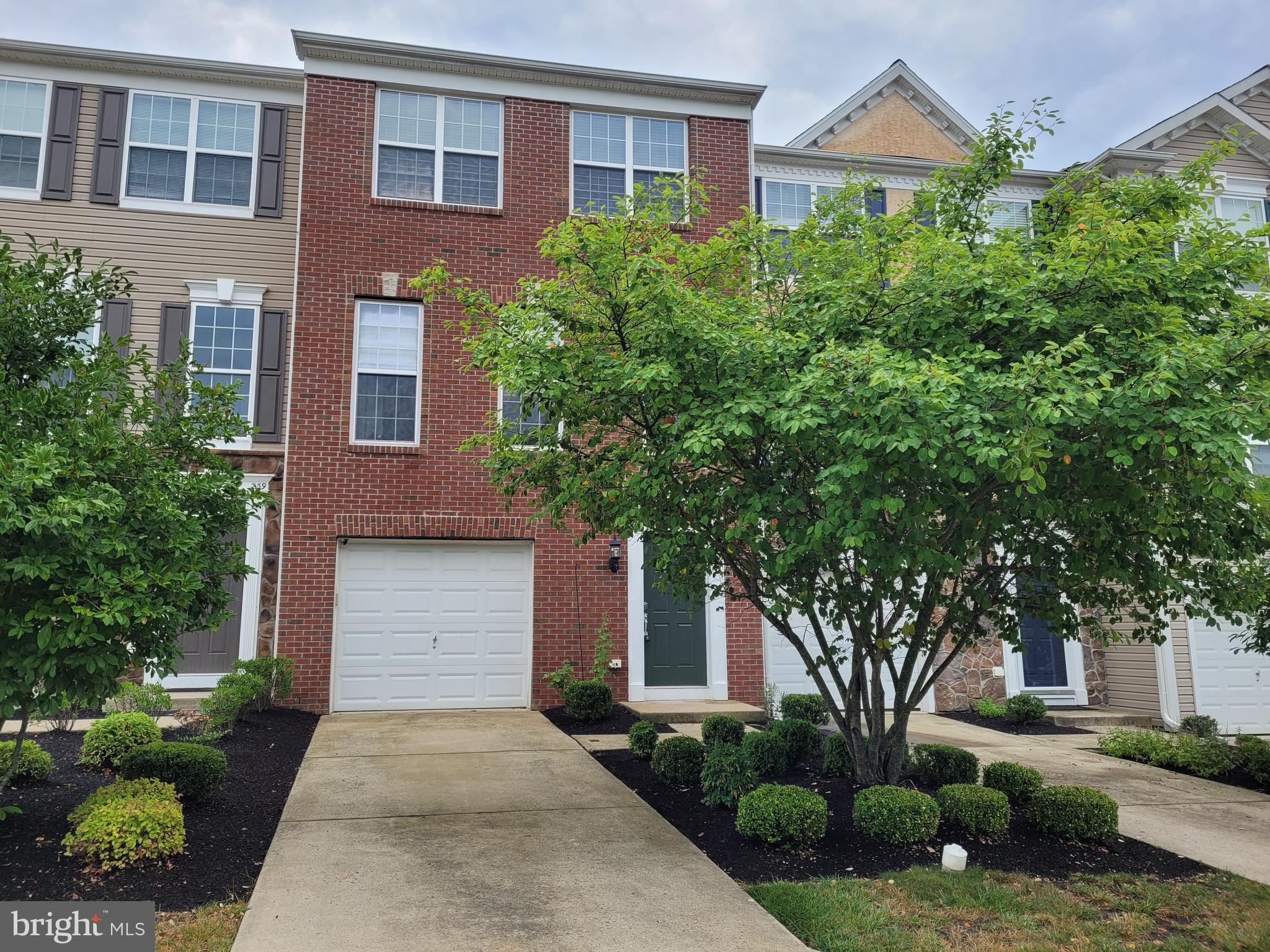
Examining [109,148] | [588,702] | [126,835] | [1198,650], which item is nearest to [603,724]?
[588,702]

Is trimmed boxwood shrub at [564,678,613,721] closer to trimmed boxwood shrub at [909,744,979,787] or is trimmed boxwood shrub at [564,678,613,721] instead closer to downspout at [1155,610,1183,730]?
trimmed boxwood shrub at [909,744,979,787]

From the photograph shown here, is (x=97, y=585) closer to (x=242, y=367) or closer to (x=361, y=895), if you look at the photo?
(x=361, y=895)

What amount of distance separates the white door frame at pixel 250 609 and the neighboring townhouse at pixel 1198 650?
11776 mm

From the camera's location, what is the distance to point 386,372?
40.2 ft

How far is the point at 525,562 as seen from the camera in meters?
12.5

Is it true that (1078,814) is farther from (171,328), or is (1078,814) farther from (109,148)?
(109,148)

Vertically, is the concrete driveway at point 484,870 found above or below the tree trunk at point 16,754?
below

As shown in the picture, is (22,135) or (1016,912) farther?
(22,135)

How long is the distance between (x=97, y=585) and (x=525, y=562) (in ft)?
26.3

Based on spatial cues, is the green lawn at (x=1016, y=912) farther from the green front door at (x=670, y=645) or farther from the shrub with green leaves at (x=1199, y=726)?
the shrub with green leaves at (x=1199, y=726)

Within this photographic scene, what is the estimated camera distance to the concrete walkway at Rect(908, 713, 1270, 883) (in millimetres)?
6320

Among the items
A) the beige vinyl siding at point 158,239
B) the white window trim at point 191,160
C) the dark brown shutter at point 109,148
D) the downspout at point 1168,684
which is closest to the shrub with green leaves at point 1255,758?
the downspout at point 1168,684

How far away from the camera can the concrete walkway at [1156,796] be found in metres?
6.32

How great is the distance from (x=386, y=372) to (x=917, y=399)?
30.2ft
